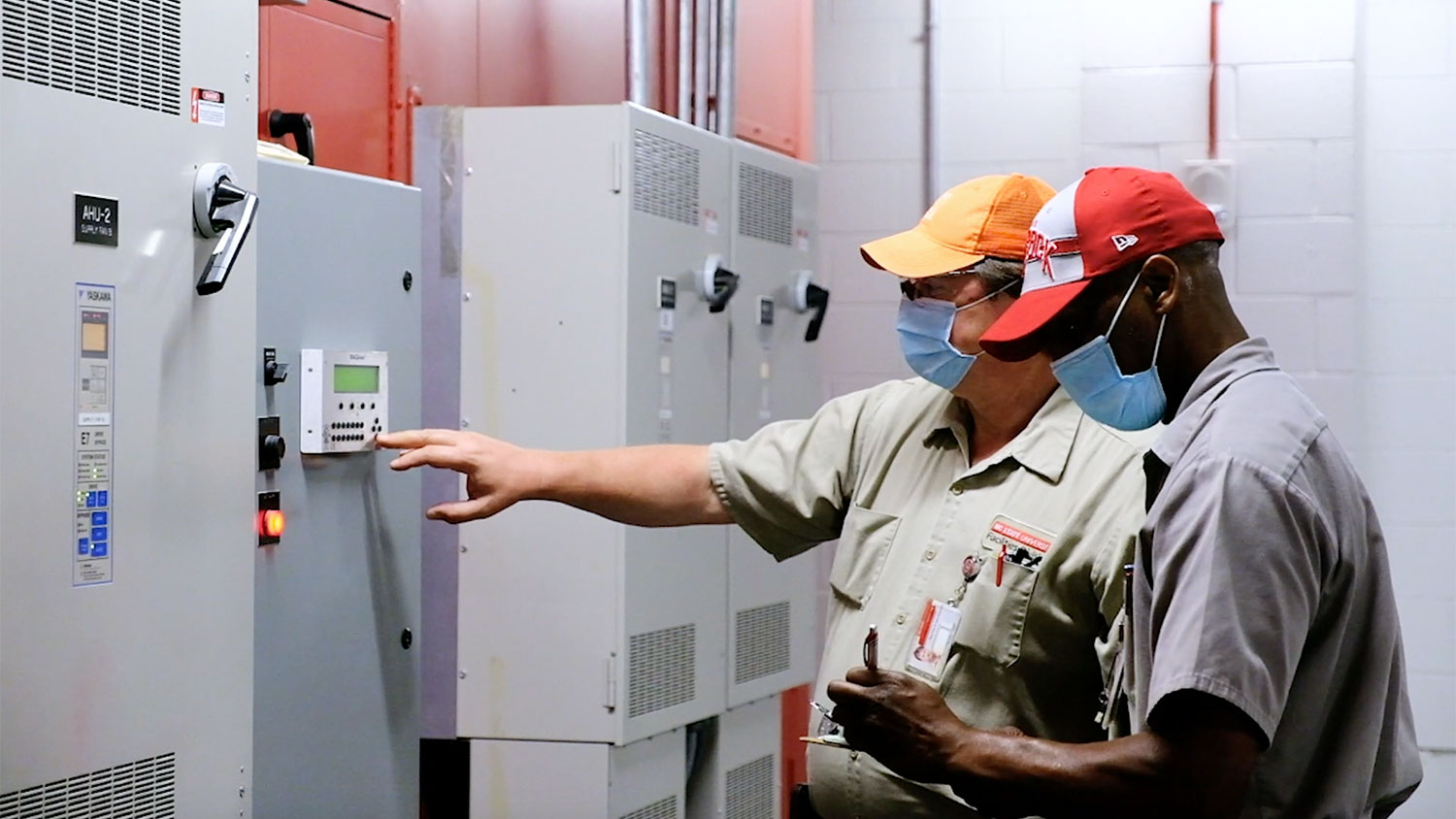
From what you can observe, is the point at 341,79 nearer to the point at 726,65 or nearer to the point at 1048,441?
the point at 726,65

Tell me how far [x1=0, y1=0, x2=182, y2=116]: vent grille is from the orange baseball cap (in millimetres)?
1007

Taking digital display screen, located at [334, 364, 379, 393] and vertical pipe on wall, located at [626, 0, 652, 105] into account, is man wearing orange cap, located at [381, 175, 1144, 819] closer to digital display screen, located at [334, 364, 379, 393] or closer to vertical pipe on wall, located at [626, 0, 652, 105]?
digital display screen, located at [334, 364, 379, 393]

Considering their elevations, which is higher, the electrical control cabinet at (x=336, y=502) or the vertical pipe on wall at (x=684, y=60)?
the vertical pipe on wall at (x=684, y=60)

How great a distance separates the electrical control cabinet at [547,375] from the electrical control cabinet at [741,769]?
52 centimetres

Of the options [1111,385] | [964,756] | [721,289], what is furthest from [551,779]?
[1111,385]

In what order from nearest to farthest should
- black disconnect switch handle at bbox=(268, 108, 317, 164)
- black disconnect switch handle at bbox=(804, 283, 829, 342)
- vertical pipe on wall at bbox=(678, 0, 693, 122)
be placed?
black disconnect switch handle at bbox=(268, 108, 317, 164) → vertical pipe on wall at bbox=(678, 0, 693, 122) → black disconnect switch handle at bbox=(804, 283, 829, 342)

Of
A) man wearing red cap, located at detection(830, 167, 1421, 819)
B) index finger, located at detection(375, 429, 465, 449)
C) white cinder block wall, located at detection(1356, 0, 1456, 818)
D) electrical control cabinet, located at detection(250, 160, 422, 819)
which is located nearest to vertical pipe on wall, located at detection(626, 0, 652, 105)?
electrical control cabinet, located at detection(250, 160, 422, 819)

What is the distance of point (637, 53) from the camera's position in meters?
3.78

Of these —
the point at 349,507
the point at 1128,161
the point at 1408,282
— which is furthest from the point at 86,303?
the point at 1408,282

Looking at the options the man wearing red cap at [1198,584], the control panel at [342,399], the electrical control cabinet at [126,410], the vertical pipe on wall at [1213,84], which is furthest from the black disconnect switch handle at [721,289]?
→ the man wearing red cap at [1198,584]

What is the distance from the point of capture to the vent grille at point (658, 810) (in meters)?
3.44

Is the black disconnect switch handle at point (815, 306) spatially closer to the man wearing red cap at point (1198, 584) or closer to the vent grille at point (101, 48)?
the vent grille at point (101, 48)

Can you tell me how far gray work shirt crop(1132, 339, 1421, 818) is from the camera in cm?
138

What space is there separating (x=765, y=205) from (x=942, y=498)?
1.88 meters
